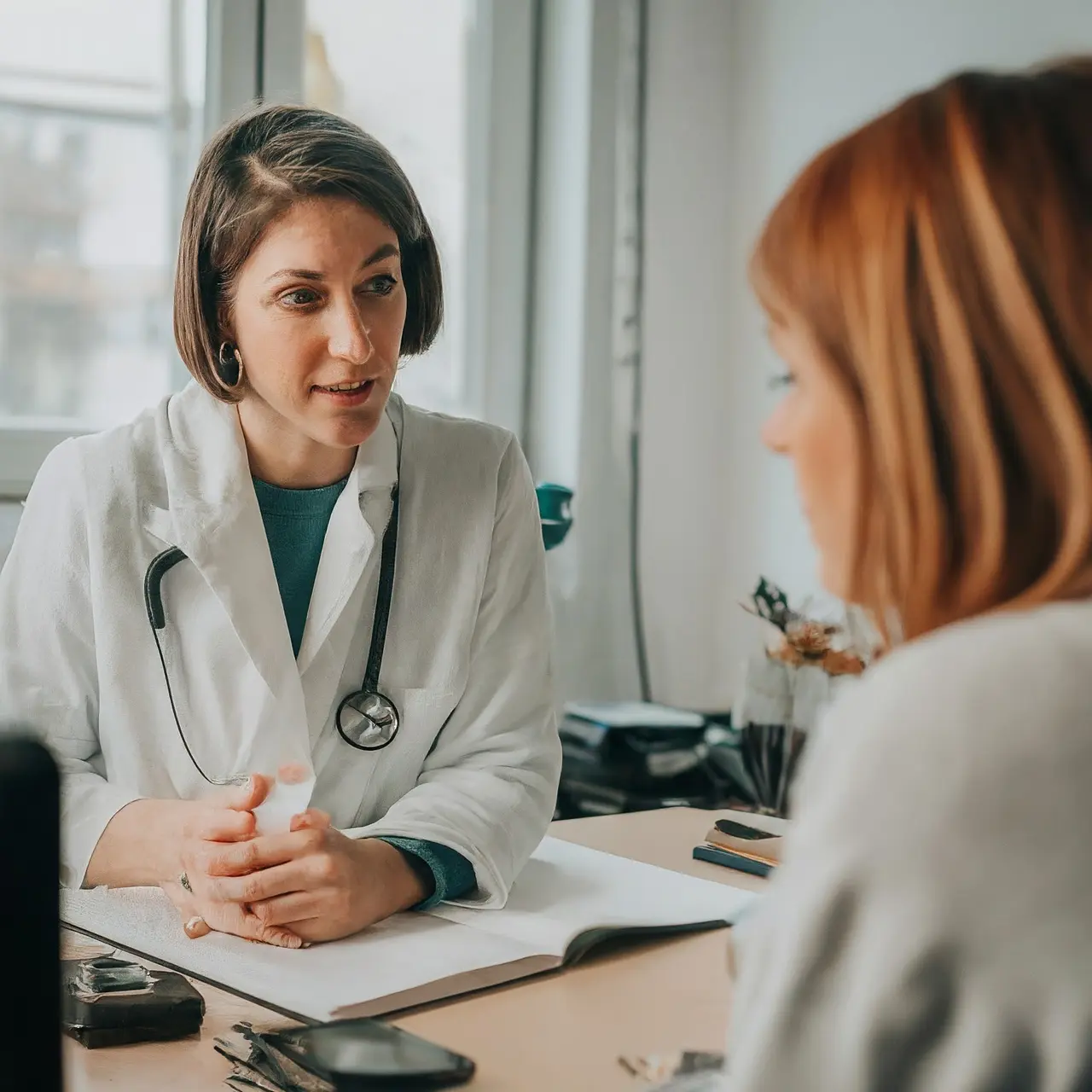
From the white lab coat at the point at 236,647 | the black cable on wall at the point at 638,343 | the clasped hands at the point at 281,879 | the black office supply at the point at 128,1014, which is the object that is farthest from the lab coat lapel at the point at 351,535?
the black cable on wall at the point at 638,343

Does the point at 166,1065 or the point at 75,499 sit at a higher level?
the point at 75,499

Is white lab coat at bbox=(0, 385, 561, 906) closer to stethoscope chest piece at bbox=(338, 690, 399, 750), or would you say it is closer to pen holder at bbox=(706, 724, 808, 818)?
stethoscope chest piece at bbox=(338, 690, 399, 750)

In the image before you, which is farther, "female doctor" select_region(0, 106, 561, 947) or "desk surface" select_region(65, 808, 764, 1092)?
"female doctor" select_region(0, 106, 561, 947)

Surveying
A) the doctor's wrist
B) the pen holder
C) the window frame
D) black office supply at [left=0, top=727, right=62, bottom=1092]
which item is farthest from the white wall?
black office supply at [left=0, top=727, right=62, bottom=1092]

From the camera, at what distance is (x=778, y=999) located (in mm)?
599

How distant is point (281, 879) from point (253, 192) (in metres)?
0.78

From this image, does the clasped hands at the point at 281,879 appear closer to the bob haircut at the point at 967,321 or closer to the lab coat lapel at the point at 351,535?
the lab coat lapel at the point at 351,535

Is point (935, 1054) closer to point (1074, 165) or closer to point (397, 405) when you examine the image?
point (1074, 165)

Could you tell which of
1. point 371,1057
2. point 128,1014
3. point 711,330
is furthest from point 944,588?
point 711,330

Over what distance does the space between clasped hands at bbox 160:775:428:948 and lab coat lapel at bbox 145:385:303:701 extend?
0.76 ft

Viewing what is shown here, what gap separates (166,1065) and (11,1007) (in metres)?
0.48

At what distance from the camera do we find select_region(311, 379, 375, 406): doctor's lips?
5.05 feet

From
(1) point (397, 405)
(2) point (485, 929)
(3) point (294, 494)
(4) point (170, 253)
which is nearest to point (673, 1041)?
(2) point (485, 929)

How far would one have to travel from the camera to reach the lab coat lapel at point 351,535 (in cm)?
153
